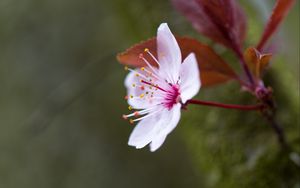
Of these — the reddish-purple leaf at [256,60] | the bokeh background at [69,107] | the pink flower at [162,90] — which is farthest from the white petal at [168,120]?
the bokeh background at [69,107]

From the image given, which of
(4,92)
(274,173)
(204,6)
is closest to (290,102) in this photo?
(274,173)

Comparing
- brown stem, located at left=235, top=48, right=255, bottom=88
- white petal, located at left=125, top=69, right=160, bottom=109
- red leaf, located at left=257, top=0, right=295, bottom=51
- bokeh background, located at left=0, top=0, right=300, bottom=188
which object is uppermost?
white petal, located at left=125, top=69, right=160, bottom=109

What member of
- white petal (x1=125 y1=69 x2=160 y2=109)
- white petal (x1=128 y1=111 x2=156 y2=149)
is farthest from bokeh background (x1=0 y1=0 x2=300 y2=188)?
white petal (x1=128 y1=111 x2=156 y2=149)

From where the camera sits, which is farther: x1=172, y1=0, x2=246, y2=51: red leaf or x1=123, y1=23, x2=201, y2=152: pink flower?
x1=172, y1=0, x2=246, y2=51: red leaf

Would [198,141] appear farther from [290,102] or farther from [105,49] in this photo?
[105,49]

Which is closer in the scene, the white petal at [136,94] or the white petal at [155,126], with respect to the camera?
the white petal at [155,126]

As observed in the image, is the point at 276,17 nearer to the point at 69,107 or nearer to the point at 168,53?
the point at 168,53

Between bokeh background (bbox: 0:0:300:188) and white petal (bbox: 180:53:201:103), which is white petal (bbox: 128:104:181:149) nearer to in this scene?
white petal (bbox: 180:53:201:103)

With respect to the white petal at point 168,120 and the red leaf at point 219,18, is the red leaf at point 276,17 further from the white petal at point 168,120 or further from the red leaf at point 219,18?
the white petal at point 168,120

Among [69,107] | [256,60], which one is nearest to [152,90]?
[256,60]
